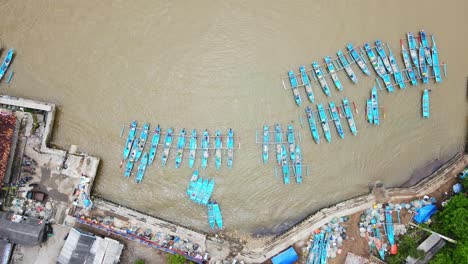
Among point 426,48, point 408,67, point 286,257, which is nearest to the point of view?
point 286,257

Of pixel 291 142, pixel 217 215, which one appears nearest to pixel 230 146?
pixel 291 142

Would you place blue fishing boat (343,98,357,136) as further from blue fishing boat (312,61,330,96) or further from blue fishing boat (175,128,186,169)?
blue fishing boat (175,128,186,169)

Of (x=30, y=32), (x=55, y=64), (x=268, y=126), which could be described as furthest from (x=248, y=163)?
(x=30, y=32)

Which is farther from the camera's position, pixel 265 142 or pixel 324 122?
pixel 324 122

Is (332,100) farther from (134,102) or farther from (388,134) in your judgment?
(134,102)

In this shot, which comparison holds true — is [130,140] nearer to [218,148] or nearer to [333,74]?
[218,148]

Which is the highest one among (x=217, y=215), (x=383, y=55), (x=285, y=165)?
(x=383, y=55)
